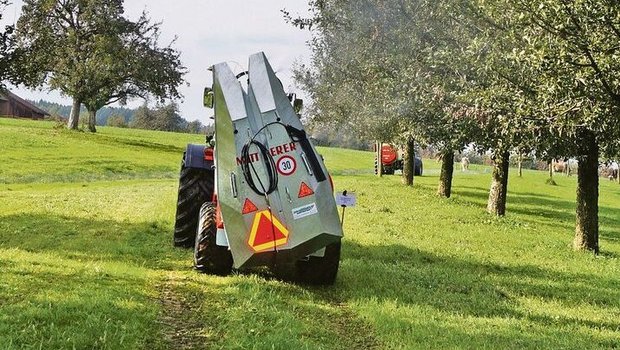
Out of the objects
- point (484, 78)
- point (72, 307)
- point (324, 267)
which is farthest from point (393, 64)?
point (72, 307)

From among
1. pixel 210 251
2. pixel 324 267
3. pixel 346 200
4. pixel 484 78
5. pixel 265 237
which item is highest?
pixel 484 78

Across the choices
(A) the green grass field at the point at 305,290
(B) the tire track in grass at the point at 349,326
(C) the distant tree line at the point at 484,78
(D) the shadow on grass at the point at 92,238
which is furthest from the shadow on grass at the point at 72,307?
(C) the distant tree line at the point at 484,78

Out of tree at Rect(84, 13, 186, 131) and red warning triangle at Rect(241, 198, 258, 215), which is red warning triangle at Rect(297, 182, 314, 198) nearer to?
red warning triangle at Rect(241, 198, 258, 215)

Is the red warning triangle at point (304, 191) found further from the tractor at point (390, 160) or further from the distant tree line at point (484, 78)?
the tractor at point (390, 160)

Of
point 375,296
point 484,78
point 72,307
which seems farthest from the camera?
point 484,78

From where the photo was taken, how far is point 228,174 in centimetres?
986

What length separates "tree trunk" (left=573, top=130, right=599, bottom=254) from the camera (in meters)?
18.8

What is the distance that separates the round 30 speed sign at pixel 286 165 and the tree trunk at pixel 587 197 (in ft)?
38.5

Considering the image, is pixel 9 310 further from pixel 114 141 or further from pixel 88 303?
pixel 114 141

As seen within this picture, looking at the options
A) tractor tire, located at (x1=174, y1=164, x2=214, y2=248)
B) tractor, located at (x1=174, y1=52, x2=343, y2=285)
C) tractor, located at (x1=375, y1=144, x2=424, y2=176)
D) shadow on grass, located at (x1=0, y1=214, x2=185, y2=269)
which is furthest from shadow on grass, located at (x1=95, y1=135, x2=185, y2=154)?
tractor, located at (x1=174, y1=52, x2=343, y2=285)

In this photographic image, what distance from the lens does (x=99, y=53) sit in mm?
56812

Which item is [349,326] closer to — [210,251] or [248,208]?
[248,208]

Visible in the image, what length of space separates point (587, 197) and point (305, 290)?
12.5 metres

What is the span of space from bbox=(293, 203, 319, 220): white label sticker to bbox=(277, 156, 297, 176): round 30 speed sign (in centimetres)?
61
